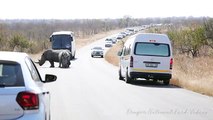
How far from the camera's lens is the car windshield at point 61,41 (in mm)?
62406

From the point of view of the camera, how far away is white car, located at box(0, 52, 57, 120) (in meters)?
6.88

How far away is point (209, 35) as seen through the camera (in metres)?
65.6

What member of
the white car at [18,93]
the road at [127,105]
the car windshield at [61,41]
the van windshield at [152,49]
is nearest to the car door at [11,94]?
the white car at [18,93]

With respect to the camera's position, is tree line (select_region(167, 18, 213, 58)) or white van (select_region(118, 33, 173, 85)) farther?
tree line (select_region(167, 18, 213, 58))

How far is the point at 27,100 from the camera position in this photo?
7055 mm

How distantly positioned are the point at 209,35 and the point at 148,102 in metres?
50.2

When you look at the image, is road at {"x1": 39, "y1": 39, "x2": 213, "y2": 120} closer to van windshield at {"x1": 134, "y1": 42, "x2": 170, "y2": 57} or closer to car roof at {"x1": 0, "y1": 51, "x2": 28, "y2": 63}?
van windshield at {"x1": 134, "y1": 42, "x2": 170, "y2": 57}

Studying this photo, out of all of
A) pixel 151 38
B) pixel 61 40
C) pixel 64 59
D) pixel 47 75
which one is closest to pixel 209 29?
pixel 61 40

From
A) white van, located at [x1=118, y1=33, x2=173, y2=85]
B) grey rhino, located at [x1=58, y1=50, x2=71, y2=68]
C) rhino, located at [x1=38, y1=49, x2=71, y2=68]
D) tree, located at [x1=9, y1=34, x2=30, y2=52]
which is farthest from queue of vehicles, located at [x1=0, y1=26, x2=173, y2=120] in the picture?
tree, located at [x1=9, y1=34, x2=30, y2=52]

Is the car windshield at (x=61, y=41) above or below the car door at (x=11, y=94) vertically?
below

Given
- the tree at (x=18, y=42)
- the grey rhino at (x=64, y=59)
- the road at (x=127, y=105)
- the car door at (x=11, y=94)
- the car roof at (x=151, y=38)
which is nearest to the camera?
the car door at (x=11, y=94)

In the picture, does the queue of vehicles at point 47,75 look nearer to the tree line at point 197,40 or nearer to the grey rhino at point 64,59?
the tree line at point 197,40

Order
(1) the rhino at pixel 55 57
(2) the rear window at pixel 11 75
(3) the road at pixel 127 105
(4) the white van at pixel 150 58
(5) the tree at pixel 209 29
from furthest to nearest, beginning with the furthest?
(5) the tree at pixel 209 29 < (1) the rhino at pixel 55 57 < (4) the white van at pixel 150 58 < (3) the road at pixel 127 105 < (2) the rear window at pixel 11 75

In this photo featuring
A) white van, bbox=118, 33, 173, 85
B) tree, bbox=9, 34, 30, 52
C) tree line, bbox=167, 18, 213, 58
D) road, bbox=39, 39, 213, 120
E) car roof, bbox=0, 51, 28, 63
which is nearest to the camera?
car roof, bbox=0, 51, 28, 63
